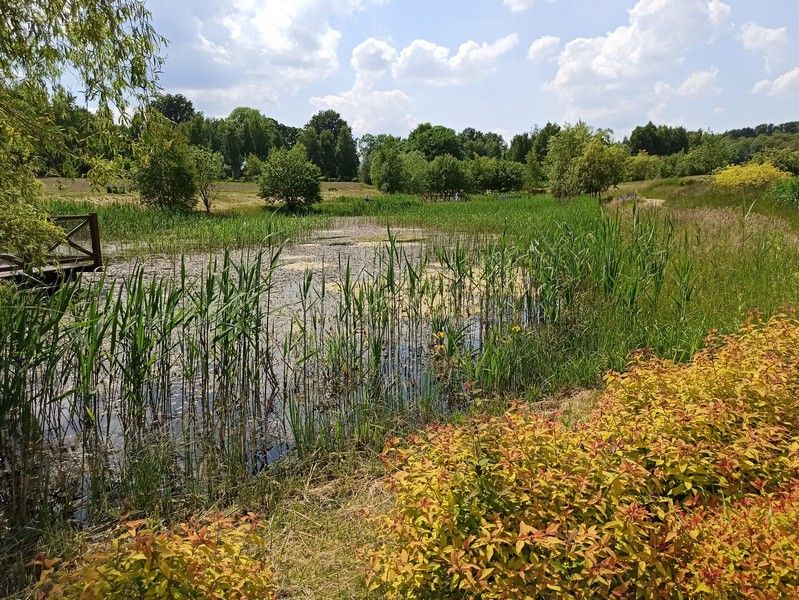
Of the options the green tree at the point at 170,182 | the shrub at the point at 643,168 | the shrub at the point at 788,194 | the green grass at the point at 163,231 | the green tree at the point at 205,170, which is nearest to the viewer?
the shrub at the point at 788,194

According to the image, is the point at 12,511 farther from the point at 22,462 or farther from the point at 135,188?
the point at 135,188

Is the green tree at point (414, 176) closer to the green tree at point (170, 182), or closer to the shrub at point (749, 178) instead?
the green tree at point (170, 182)

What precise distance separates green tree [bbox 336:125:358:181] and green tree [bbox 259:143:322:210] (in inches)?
1493

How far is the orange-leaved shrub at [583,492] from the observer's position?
175 centimetres

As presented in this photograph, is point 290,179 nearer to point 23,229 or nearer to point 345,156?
point 23,229

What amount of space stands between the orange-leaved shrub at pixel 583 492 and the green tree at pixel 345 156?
68.1 meters

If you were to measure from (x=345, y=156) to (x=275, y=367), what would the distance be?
6569 centimetres

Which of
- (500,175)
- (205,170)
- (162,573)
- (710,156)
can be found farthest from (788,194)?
(500,175)

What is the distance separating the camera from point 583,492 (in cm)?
200

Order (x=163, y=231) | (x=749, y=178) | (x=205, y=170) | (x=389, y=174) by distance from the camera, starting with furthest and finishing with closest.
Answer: (x=389, y=174)
(x=205, y=170)
(x=749, y=178)
(x=163, y=231)

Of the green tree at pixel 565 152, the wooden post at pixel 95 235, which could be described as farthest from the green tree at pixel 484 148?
the wooden post at pixel 95 235

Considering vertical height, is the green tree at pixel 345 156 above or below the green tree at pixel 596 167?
above

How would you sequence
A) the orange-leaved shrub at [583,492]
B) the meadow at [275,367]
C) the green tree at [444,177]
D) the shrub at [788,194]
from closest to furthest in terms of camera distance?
the orange-leaved shrub at [583,492] < the meadow at [275,367] < the shrub at [788,194] < the green tree at [444,177]

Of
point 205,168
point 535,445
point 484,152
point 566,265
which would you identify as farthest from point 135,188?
point 484,152
